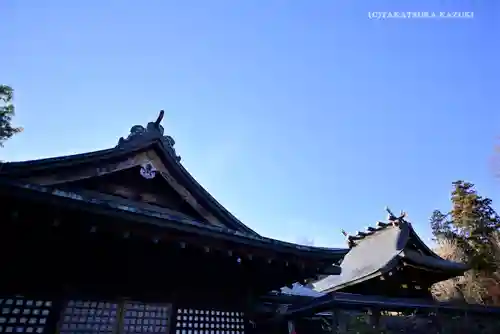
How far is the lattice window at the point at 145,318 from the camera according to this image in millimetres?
5648

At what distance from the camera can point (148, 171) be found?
702cm

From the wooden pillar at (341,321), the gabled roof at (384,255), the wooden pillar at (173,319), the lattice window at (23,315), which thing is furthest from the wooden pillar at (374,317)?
the lattice window at (23,315)

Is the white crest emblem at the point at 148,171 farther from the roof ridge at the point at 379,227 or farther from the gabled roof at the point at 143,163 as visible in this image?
the roof ridge at the point at 379,227

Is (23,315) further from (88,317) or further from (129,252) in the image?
(129,252)

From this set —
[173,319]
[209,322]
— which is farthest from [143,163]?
[209,322]

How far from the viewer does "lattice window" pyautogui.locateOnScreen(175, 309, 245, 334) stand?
6.05 metres

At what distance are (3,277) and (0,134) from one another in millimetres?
14952

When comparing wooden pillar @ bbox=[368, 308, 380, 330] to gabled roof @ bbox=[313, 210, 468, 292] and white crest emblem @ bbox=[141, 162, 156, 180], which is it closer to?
gabled roof @ bbox=[313, 210, 468, 292]

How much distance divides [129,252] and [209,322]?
2.16 m

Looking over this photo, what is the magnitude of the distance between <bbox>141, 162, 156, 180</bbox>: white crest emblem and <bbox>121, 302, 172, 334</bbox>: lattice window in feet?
8.26

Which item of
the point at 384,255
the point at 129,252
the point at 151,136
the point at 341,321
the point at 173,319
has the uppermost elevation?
the point at 151,136

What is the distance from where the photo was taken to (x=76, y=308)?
5.30 m

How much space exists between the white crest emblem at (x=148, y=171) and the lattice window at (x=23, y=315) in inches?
112

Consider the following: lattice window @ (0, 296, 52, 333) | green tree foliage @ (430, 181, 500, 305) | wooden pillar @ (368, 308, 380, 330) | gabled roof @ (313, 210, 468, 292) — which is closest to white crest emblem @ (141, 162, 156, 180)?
lattice window @ (0, 296, 52, 333)
